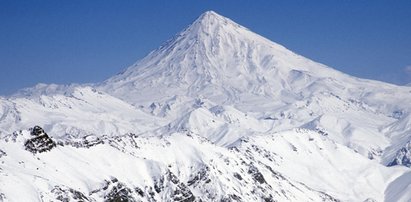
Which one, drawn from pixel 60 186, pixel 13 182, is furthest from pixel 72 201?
pixel 13 182

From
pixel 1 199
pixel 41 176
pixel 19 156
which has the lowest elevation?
pixel 1 199

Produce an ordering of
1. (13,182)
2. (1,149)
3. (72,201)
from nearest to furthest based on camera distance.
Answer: (13,182), (72,201), (1,149)

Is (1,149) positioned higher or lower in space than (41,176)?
higher

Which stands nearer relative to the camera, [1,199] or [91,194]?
[1,199]

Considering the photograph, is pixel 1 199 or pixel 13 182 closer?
pixel 1 199

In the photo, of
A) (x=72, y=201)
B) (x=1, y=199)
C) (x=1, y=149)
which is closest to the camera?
(x=1, y=199)

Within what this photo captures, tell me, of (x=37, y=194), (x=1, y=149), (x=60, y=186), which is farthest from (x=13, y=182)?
(x=1, y=149)

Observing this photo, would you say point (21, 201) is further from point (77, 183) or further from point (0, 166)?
point (77, 183)

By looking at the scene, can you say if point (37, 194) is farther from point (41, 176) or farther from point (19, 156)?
point (19, 156)

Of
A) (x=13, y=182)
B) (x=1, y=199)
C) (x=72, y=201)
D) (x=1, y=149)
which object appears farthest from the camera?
(x=1, y=149)
